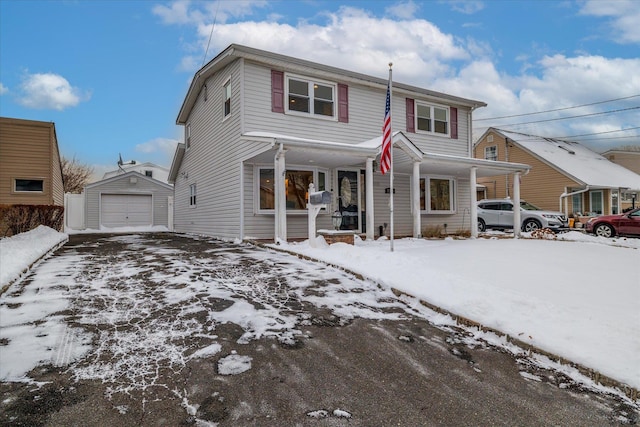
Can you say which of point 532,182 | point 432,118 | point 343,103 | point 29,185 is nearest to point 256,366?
point 343,103

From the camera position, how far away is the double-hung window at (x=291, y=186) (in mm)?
10727

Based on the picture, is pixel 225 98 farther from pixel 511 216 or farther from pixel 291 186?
pixel 511 216

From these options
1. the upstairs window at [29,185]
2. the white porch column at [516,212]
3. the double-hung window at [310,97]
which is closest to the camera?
the double-hung window at [310,97]

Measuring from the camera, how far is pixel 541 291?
456 centimetres

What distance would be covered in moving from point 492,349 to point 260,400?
7.42ft

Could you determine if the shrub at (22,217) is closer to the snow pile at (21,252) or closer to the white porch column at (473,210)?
the snow pile at (21,252)

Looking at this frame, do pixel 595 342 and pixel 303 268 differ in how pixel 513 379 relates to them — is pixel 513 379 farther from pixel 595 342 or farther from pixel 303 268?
pixel 303 268

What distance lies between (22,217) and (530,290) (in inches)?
484

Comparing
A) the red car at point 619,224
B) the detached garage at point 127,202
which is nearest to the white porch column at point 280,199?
the red car at point 619,224

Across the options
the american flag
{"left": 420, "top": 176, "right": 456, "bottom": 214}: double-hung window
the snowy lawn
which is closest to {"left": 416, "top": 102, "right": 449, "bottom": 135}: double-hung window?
{"left": 420, "top": 176, "right": 456, "bottom": 214}: double-hung window

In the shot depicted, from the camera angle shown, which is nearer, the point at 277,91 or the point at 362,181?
the point at 277,91

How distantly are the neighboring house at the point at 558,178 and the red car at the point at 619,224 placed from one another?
25.1 feet

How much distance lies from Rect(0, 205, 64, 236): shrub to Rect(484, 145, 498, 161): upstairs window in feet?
84.8

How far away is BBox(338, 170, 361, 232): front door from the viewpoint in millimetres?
12062
